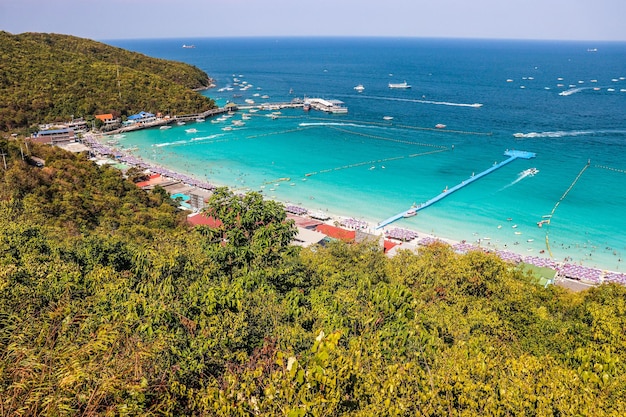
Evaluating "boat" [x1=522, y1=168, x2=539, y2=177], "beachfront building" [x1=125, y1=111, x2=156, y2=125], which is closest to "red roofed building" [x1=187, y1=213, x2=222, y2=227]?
"boat" [x1=522, y1=168, x2=539, y2=177]

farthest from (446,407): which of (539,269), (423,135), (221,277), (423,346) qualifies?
(423,135)

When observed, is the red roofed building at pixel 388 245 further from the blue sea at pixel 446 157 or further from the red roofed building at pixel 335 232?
the blue sea at pixel 446 157

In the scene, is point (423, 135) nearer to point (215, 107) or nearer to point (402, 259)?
point (215, 107)

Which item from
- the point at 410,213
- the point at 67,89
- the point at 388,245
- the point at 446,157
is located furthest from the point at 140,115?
the point at 388,245

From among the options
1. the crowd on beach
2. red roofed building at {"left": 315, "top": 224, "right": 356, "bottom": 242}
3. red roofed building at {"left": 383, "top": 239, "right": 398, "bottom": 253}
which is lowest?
the crowd on beach

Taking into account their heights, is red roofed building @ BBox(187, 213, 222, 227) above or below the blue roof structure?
below

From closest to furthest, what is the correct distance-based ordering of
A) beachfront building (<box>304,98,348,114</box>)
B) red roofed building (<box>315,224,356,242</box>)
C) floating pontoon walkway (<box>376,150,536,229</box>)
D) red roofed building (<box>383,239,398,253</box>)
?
red roofed building (<box>383,239,398,253</box>) → red roofed building (<box>315,224,356,242</box>) → floating pontoon walkway (<box>376,150,536,229</box>) → beachfront building (<box>304,98,348,114</box>)

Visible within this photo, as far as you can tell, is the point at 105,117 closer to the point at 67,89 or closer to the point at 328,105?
the point at 67,89

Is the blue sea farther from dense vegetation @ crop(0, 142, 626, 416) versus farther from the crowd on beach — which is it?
dense vegetation @ crop(0, 142, 626, 416)
